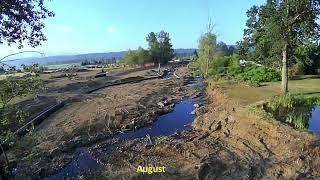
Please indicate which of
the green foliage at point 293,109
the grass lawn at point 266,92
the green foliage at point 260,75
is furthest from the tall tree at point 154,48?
the green foliage at point 293,109

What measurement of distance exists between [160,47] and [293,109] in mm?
80409

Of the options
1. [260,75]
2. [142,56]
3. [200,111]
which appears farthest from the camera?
[142,56]

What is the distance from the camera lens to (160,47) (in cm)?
10594

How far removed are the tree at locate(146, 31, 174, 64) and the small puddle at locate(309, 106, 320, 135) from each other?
78417mm

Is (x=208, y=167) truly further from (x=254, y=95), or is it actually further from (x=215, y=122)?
(x=254, y=95)

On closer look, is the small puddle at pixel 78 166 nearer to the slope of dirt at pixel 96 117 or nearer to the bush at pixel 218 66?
the slope of dirt at pixel 96 117

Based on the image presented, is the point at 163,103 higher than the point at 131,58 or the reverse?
the reverse

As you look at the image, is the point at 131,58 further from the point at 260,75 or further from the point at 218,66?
the point at 260,75

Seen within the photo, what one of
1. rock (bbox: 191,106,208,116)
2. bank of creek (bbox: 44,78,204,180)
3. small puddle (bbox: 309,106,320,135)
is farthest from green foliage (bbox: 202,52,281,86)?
small puddle (bbox: 309,106,320,135)

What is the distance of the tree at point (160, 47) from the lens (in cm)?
10512

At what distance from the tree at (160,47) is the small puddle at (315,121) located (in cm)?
7842

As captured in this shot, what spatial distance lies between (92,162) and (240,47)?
20.9 metres

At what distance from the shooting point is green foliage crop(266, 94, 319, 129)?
23.0 meters

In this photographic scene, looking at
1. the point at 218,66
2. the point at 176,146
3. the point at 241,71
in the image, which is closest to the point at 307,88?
the point at 241,71
